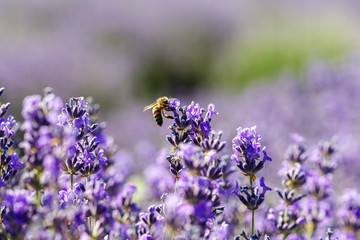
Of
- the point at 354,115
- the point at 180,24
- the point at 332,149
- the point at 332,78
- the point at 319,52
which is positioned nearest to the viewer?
the point at 332,149

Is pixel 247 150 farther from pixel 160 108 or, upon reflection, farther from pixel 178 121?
pixel 160 108

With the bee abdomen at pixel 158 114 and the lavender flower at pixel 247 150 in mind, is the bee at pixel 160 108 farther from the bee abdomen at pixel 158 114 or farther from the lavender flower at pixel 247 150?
the lavender flower at pixel 247 150

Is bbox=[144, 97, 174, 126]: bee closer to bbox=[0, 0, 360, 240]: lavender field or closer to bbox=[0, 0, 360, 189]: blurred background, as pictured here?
bbox=[0, 0, 360, 240]: lavender field

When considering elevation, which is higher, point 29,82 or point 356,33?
point 356,33

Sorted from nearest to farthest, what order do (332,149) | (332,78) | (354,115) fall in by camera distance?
(332,149)
(354,115)
(332,78)

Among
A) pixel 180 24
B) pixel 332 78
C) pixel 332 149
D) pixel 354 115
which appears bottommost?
pixel 332 149

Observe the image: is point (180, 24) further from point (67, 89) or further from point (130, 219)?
point (130, 219)

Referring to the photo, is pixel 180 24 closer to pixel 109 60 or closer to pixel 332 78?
pixel 109 60

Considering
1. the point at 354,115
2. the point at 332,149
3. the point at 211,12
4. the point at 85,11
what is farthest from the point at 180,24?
the point at 332,149

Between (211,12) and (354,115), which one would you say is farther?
(211,12)
